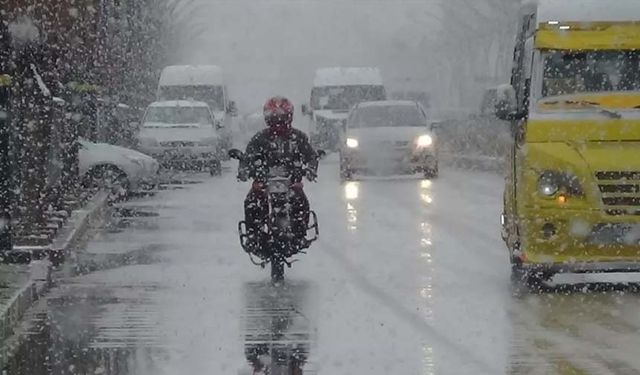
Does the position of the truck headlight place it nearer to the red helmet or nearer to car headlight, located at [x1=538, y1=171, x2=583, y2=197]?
car headlight, located at [x1=538, y1=171, x2=583, y2=197]

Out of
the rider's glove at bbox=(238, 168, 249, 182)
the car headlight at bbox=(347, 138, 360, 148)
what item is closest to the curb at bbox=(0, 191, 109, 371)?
the rider's glove at bbox=(238, 168, 249, 182)

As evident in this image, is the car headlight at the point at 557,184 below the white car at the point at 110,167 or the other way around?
the other way around

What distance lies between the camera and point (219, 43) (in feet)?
365

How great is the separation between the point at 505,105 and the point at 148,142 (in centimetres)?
2186

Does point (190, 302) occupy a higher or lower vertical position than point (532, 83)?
lower

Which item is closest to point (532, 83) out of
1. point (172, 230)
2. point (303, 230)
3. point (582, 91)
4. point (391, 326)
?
point (582, 91)

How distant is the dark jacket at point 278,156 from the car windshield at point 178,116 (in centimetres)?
2171

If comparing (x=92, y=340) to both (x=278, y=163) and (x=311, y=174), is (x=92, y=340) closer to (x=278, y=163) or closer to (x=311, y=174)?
(x=278, y=163)

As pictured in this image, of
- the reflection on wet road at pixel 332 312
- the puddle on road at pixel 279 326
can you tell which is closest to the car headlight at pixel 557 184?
the reflection on wet road at pixel 332 312

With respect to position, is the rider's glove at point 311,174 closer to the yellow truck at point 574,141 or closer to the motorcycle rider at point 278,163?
the motorcycle rider at point 278,163

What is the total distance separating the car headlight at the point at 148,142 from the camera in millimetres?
34469

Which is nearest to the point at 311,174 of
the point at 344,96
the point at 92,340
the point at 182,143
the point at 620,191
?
the point at 620,191

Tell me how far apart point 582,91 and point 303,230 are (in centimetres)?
286

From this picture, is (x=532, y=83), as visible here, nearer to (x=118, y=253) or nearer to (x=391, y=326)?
(x=391, y=326)
